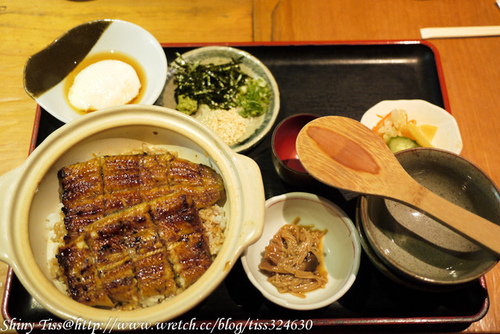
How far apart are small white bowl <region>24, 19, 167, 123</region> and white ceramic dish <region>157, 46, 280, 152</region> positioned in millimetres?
185

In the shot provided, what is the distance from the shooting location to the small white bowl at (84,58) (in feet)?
8.25

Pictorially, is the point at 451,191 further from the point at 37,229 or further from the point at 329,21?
the point at 37,229

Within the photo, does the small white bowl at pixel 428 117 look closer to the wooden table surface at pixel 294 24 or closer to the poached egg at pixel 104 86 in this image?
the wooden table surface at pixel 294 24

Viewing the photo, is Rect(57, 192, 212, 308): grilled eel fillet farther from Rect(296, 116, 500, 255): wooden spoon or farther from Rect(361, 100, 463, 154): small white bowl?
Rect(361, 100, 463, 154): small white bowl

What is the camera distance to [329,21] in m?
3.19

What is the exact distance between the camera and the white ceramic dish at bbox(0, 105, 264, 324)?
1608 mm

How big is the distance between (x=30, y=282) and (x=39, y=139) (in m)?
1.38

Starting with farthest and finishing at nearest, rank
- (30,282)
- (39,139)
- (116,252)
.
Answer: (39,139) → (116,252) → (30,282)

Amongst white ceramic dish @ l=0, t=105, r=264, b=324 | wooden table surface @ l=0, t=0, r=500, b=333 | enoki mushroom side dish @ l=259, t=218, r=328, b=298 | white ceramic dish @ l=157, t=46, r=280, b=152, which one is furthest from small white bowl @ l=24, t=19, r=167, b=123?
enoki mushroom side dish @ l=259, t=218, r=328, b=298

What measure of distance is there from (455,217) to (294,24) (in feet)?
7.24

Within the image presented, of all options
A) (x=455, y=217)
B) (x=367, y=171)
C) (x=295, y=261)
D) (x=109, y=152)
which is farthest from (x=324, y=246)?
(x=109, y=152)

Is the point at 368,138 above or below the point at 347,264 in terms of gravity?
above

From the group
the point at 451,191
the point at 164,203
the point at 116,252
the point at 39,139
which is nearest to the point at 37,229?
the point at 116,252

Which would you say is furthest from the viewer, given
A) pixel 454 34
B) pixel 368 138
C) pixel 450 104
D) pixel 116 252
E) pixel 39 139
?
pixel 454 34
